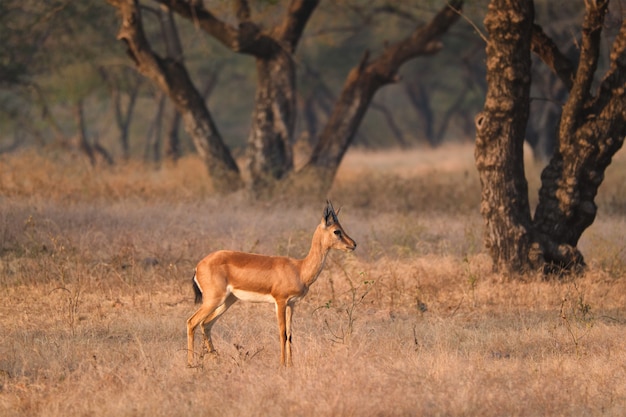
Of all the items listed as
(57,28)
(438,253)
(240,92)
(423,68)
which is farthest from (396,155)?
(438,253)

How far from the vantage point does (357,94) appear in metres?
16.2

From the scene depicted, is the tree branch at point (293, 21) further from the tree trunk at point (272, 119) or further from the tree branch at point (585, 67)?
the tree branch at point (585, 67)

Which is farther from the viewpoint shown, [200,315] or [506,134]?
[506,134]

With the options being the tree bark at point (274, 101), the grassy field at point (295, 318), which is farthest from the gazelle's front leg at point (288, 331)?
the tree bark at point (274, 101)

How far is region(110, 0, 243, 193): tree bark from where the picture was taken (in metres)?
15.0

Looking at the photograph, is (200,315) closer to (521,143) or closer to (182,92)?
(521,143)

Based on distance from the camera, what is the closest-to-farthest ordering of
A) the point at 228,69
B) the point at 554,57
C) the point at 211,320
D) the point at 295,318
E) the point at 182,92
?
the point at 211,320 → the point at 295,318 → the point at 554,57 → the point at 182,92 → the point at 228,69

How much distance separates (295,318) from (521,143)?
3276 mm

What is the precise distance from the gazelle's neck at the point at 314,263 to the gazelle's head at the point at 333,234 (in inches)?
2.1

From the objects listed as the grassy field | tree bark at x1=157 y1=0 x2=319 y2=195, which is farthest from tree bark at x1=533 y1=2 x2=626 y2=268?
tree bark at x1=157 y1=0 x2=319 y2=195

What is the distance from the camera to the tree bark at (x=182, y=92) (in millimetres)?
15047

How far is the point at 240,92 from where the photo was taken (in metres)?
43.2

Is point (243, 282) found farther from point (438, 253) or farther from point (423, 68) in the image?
point (423, 68)

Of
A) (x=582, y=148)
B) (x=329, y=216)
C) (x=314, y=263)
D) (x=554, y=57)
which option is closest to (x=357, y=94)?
(x=554, y=57)
